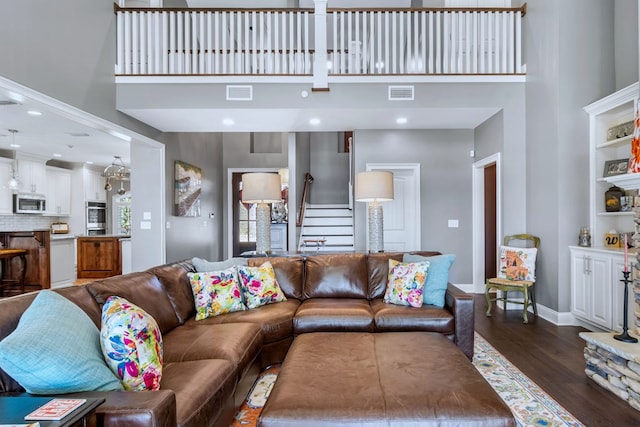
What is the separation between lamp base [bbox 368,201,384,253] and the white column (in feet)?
5.68

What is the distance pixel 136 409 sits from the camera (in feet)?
4.00

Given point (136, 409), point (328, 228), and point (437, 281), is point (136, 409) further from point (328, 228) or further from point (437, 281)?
point (328, 228)

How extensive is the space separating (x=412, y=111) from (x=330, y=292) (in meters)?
2.77

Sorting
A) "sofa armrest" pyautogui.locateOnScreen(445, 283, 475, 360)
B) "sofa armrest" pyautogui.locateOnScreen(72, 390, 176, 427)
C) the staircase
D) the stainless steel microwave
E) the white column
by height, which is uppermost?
the white column

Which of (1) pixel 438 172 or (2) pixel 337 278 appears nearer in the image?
(2) pixel 337 278

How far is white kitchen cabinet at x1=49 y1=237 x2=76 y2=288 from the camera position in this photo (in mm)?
6258

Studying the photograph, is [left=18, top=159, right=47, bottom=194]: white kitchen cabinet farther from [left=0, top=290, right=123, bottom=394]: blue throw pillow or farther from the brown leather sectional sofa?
[left=0, top=290, right=123, bottom=394]: blue throw pillow

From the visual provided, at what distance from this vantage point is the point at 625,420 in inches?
83.7

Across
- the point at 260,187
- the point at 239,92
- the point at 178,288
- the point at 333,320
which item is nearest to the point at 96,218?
the point at 239,92

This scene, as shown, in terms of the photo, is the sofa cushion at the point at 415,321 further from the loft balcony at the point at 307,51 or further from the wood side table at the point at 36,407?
the loft balcony at the point at 307,51

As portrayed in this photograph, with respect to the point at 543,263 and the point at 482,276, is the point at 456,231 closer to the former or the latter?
the point at 482,276

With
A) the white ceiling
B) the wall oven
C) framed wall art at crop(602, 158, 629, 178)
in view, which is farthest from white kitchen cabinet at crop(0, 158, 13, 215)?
framed wall art at crop(602, 158, 629, 178)

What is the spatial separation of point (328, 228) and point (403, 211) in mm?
2280

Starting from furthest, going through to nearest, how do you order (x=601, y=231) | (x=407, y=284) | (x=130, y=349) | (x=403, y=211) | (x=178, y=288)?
(x=403, y=211), (x=601, y=231), (x=407, y=284), (x=178, y=288), (x=130, y=349)
